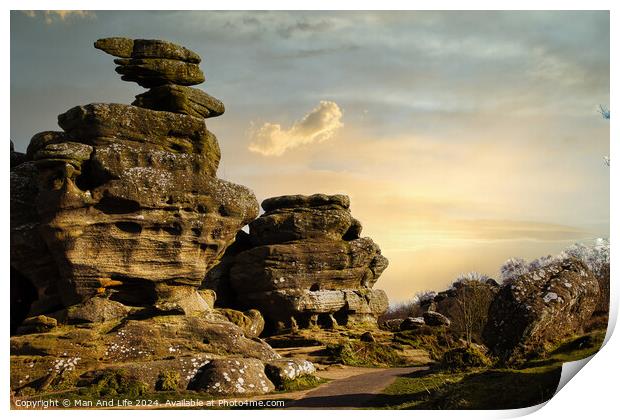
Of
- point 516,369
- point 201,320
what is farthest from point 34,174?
point 516,369

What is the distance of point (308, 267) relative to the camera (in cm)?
4309

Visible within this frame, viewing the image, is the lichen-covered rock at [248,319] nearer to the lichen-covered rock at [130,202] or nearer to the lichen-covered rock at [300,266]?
the lichen-covered rock at [300,266]

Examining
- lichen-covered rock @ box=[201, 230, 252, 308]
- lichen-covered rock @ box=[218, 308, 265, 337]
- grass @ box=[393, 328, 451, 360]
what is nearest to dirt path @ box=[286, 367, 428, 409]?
lichen-covered rock @ box=[218, 308, 265, 337]

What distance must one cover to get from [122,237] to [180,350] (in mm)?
5724

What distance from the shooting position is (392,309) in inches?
4301

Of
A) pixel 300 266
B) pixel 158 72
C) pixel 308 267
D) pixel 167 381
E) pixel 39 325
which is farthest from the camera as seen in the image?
pixel 308 267

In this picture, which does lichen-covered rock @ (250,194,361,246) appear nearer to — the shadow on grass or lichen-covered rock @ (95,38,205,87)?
lichen-covered rock @ (95,38,205,87)

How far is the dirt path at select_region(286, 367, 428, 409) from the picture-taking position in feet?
66.6

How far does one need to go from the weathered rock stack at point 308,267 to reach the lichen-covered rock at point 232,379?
1763cm

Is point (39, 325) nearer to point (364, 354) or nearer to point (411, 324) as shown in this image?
point (364, 354)

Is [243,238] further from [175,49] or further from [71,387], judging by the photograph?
[71,387]

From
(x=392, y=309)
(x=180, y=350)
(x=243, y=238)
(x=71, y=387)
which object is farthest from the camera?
(x=392, y=309)

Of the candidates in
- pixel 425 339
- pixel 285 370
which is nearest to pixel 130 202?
pixel 285 370

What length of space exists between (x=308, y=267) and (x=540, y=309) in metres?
25.4
